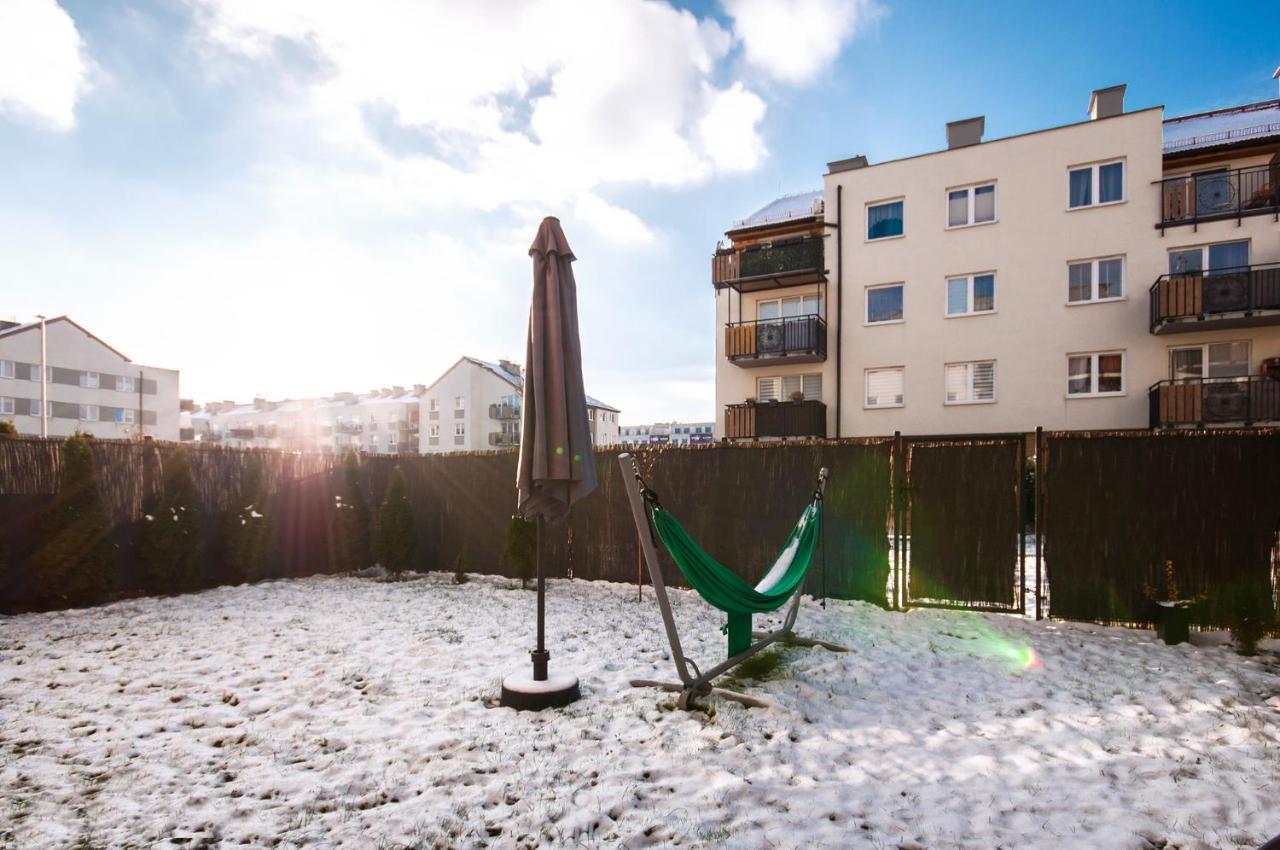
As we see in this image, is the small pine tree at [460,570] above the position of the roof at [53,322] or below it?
below

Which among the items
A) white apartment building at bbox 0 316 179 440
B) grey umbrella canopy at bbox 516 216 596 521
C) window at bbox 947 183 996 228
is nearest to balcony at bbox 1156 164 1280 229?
window at bbox 947 183 996 228

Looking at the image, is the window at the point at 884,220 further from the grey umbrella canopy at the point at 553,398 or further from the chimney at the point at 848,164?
the grey umbrella canopy at the point at 553,398

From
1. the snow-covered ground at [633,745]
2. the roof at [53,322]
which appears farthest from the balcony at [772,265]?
the roof at [53,322]

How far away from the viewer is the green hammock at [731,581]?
3730 mm

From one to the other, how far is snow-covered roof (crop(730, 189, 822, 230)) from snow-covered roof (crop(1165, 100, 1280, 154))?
933 centimetres

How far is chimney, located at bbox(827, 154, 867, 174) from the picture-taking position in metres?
19.2

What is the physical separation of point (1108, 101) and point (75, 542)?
2444cm

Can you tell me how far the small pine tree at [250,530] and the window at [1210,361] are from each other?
20436 mm

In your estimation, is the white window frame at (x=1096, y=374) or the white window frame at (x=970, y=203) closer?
the white window frame at (x=1096, y=374)

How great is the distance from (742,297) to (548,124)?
15.0 meters

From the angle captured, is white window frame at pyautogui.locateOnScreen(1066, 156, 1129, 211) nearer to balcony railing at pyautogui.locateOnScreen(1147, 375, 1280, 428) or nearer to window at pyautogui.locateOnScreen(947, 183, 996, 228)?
window at pyautogui.locateOnScreen(947, 183, 996, 228)

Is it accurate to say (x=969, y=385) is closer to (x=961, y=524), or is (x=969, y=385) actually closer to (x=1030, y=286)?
(x=1030, y=286)

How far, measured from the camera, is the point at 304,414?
69.7 meters

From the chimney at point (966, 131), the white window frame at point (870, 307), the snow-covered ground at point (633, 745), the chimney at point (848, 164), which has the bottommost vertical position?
the snow-covered ground at point (633, 745)
